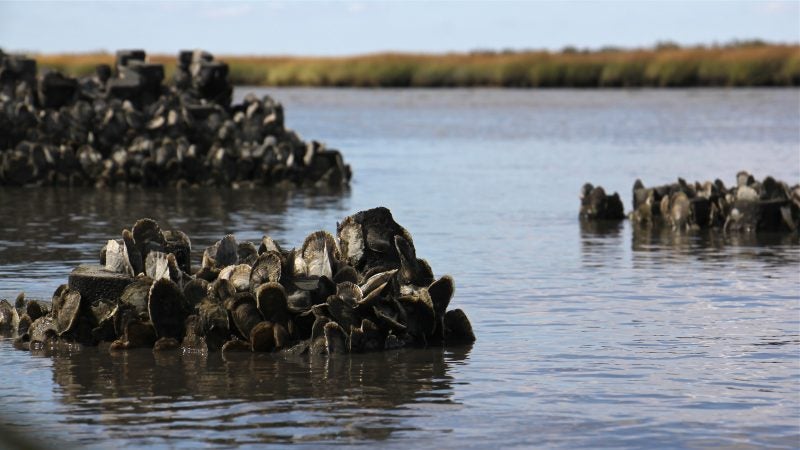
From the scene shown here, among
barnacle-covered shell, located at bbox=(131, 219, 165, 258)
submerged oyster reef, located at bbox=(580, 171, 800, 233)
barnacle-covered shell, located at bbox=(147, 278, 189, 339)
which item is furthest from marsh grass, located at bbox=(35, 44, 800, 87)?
barnacle-covered shell, located at bbox=(147, 278, 189, 339)

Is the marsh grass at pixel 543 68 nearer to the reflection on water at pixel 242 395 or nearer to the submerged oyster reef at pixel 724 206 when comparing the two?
the submerged oyster reef at pixel 724 206

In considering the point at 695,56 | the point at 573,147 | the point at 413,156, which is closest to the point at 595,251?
the point at 413,156

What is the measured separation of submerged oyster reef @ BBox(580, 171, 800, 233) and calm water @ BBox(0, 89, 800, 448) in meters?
0.91

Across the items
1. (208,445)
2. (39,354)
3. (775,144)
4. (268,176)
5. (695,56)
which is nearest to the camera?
(208,445)

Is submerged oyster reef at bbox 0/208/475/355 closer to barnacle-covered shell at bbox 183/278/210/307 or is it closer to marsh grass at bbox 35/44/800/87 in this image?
barnacle-covered shell at bbox 183/278/210/307

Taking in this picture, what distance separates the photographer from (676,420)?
11258 millimetres

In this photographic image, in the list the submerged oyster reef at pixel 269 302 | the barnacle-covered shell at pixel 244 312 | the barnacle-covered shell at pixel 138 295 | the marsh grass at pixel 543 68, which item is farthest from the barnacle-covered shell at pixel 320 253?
the marsh grass at pixel 543 68

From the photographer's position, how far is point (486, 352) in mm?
14258

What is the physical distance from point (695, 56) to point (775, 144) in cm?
4992

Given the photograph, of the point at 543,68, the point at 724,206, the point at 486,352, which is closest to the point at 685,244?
the point at 724,206

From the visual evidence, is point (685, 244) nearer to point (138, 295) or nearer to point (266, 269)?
point (266, 269)

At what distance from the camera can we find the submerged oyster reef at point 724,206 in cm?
2617

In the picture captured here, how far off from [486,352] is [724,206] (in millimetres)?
13687

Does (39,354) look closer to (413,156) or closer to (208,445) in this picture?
(208,445)
